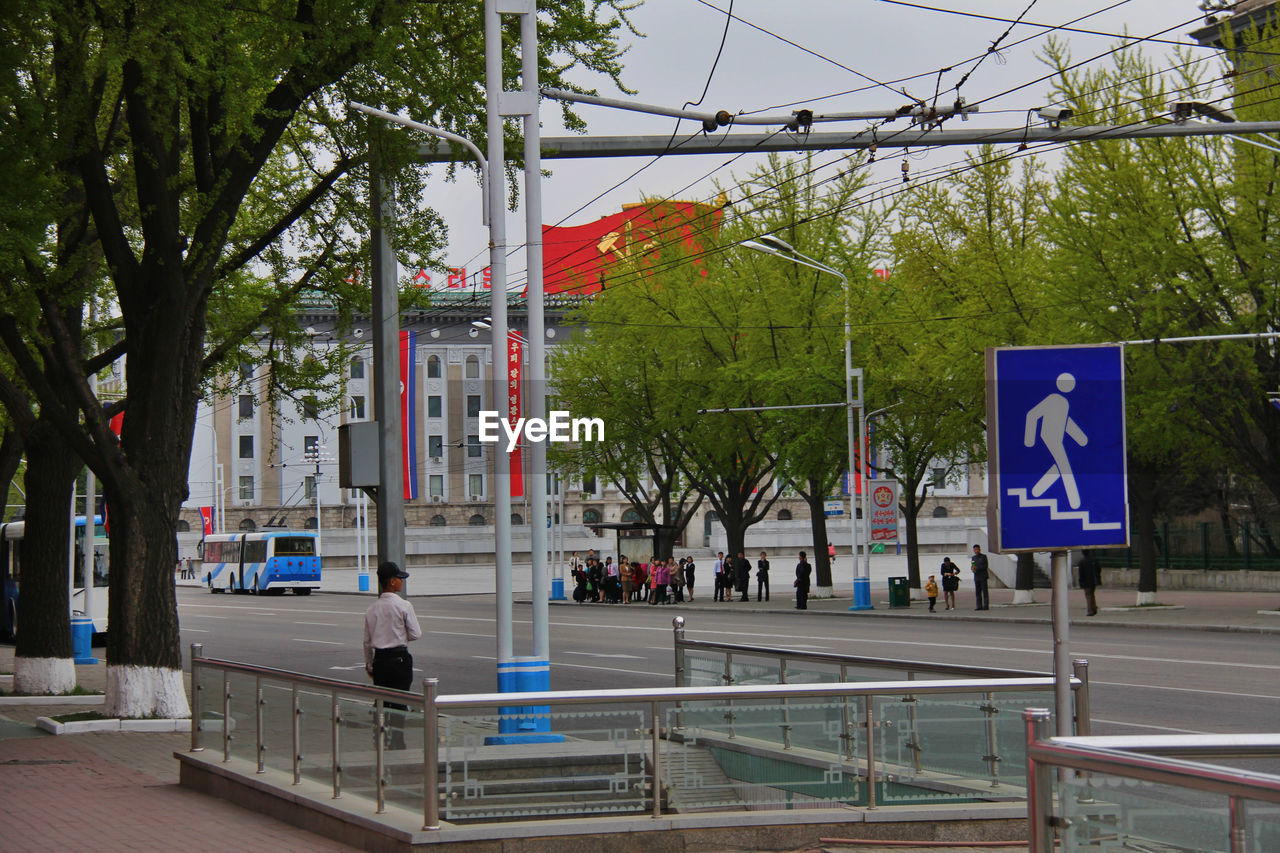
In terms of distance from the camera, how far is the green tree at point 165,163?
53.1ft

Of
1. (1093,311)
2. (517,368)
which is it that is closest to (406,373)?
(1093,311)

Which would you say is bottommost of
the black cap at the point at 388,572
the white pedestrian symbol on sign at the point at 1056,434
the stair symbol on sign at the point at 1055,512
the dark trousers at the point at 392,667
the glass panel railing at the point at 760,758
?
the glass panel railing at the point at 760,758

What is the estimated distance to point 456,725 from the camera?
9.11 m

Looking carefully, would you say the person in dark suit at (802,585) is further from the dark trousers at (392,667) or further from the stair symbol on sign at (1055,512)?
the stair symbol on sign at (1055,512)

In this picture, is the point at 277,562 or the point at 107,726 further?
the point at 277,562

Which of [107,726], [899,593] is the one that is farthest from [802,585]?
[107,726]

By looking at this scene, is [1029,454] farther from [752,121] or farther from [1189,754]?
[752,121]

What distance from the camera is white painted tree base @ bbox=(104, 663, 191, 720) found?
57.3 ft

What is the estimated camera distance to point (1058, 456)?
6.58 meters

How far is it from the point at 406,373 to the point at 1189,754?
84.0 feet

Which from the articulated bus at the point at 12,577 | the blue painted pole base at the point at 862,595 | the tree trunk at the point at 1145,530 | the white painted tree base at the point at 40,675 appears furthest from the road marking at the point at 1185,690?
the articulated bus at the point at 12,577

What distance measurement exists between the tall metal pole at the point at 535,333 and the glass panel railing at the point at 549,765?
261cm

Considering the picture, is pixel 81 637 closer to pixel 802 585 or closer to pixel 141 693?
pixel 141 693

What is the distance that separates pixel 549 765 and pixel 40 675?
49.7 feet
